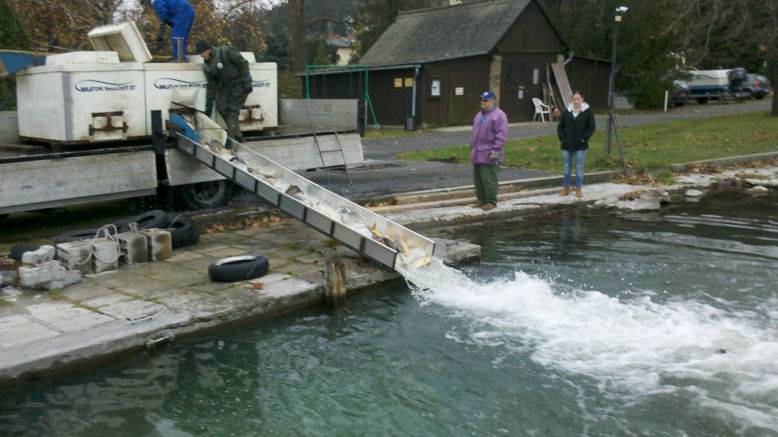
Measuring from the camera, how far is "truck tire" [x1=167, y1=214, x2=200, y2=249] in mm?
9016

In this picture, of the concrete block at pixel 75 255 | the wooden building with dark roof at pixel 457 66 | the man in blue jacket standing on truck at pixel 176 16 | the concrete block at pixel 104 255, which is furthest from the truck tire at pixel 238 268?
the wooden building with dark roof at pixel 457 66

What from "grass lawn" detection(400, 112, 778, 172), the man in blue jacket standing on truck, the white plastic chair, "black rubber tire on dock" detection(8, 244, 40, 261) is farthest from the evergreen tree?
the white plastic chair

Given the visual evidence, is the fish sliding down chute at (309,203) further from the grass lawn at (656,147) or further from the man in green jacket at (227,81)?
the grass lawn at (656,147)

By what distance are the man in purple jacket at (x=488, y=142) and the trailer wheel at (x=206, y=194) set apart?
3.88m

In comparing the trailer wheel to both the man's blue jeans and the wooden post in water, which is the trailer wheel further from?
the man's blue jeans

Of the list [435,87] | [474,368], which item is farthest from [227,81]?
[435,87]

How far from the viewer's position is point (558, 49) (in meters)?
35.0

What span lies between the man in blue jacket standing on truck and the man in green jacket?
0.73 meters

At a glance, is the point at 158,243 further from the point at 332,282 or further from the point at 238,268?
the point at 332,282

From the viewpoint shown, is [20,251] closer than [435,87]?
Yes

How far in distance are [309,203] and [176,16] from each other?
4.35m

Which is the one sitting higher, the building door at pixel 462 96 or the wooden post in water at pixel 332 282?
the building door at pixel 462 96

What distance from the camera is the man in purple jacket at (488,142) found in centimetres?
1162

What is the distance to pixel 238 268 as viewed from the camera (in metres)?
7.78
